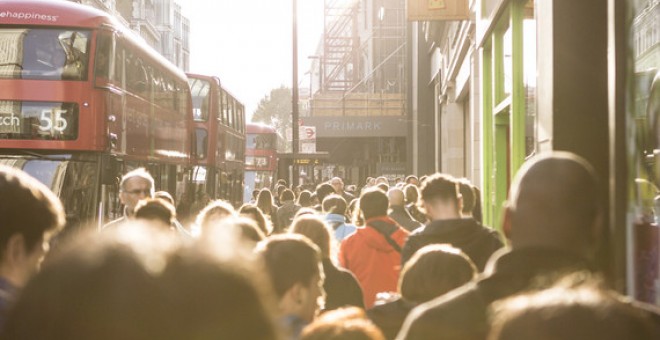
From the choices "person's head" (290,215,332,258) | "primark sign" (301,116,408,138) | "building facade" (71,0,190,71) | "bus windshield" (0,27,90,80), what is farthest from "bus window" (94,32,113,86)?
"building facade" (71,0,190,71)

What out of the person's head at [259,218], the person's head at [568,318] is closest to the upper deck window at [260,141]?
the person's head at [259,218]

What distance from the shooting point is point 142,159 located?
17.2 m

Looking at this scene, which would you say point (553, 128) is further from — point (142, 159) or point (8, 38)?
point (142, 159)

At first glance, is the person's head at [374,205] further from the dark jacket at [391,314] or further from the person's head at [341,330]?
the person's head at [341,330]

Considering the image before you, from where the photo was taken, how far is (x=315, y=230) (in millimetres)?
5223

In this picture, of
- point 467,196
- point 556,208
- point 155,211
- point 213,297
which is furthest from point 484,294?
point 467,196

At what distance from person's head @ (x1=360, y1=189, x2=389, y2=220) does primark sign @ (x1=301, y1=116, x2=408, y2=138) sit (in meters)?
35.6

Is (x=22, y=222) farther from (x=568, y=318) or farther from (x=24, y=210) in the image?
(x=568, y=318)

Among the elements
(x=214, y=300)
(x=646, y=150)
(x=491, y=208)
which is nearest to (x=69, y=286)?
(x=214, y=300)

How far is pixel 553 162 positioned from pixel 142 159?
14.8m

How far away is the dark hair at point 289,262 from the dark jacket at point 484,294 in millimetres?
610

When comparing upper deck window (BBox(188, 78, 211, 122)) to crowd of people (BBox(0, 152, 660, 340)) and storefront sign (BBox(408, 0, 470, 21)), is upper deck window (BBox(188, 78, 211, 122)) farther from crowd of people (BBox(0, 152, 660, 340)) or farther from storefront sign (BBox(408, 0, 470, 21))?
crowd of people (BBox(0, 152, 660, 340))

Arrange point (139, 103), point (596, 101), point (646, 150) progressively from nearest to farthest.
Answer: point (646, 150), point (596, 101), point (139, 103)

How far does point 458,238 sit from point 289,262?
2333 mm
